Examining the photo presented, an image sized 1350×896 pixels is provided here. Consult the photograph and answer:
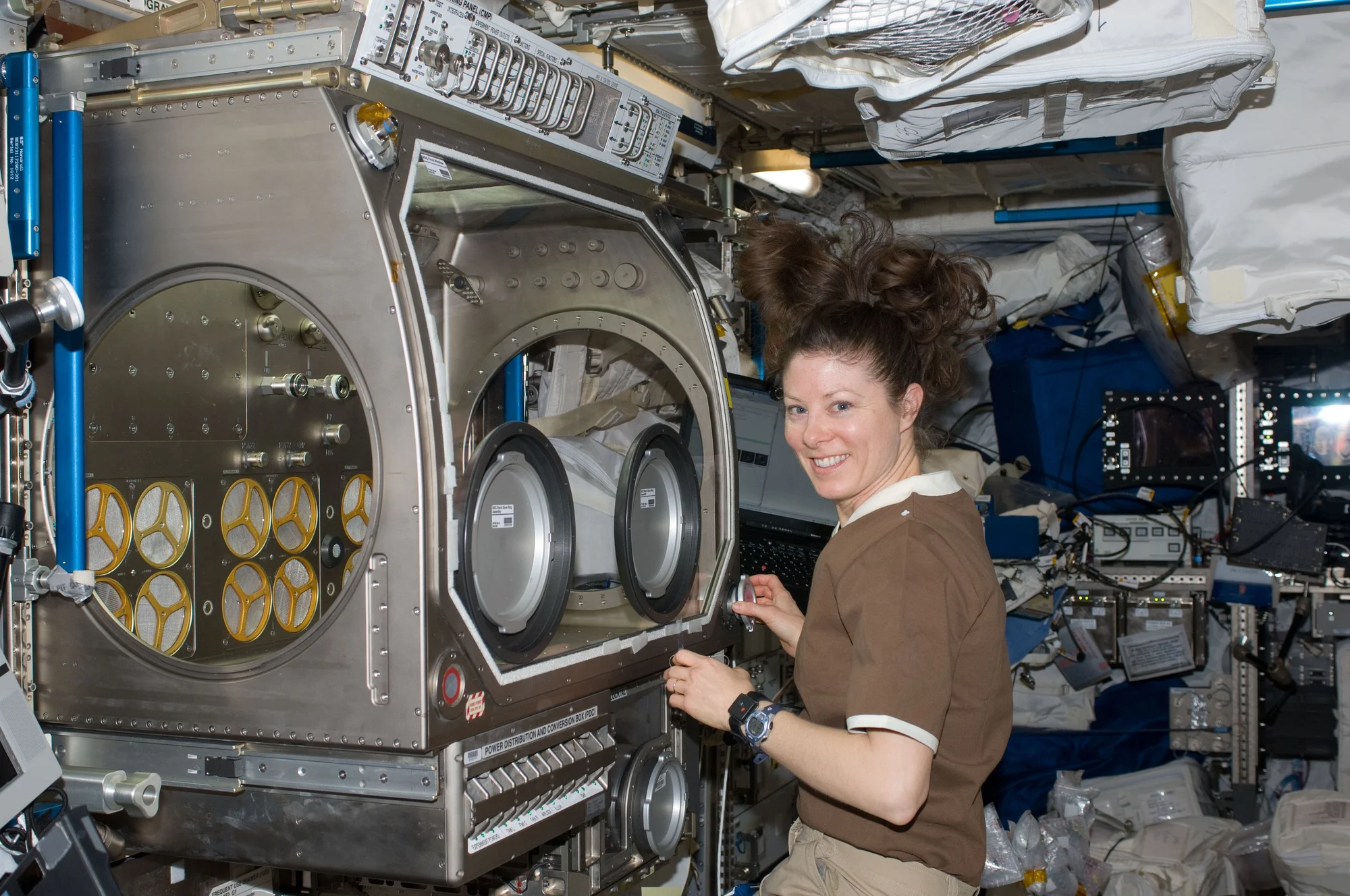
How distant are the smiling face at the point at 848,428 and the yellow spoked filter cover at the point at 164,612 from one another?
1478 mm

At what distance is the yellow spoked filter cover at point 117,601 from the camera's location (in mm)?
2311

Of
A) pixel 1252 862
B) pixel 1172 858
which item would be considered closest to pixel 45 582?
pixel 1172 858

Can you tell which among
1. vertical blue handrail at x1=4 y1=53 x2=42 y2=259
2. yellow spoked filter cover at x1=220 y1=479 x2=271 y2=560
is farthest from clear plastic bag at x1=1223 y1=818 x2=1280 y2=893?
vertical blue handrail at x1=4 y1=53 x2=42 y2=259

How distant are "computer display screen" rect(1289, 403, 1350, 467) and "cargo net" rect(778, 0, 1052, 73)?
12.3 feet

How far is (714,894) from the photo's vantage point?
3688mm

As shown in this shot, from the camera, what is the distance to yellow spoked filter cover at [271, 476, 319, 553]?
9.42ft

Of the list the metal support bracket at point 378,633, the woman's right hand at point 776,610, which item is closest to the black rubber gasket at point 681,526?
the woman's right hand at point 776,610

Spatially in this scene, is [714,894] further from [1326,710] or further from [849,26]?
[1326,710]

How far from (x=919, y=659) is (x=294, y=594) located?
178cm

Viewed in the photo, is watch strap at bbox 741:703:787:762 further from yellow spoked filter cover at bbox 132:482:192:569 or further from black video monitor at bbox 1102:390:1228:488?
black video monitor at bbox 1102:390:1228:488

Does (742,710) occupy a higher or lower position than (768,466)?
lower

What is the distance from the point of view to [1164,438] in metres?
5.30

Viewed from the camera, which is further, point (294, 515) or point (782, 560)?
point (782, 560)

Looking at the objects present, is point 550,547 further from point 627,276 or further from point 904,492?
point 904,492
